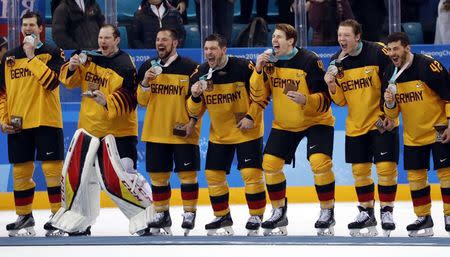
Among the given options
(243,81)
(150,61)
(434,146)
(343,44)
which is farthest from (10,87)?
(434,146)

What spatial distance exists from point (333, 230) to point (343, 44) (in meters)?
1.30

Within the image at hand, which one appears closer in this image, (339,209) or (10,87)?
(10,87)

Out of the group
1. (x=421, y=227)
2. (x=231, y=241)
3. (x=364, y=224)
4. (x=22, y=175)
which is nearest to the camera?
(x=231, y=241)

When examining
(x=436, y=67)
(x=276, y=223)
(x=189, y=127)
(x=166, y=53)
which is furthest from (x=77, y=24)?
(x=436, y=67)

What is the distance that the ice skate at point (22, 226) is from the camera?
9.87 metres

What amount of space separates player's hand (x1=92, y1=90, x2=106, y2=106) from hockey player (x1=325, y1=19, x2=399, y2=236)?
1.58 m

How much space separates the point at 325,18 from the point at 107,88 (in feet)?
9.96

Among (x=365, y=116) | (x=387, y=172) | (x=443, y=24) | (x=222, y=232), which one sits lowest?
(x=222, y=232)

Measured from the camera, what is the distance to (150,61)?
952 cm

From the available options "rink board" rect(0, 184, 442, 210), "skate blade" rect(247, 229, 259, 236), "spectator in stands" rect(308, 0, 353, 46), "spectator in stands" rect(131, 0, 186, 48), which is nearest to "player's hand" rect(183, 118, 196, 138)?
"skate blade" rect(247, 229, 259, 236)

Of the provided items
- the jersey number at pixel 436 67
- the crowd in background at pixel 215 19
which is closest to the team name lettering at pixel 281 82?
the jersey number at pixel 436 67

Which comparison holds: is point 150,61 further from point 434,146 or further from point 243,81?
point 434,146

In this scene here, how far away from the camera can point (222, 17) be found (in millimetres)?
12008

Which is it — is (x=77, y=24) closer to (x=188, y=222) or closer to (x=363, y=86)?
(x=188, y=222)
